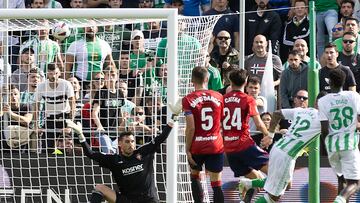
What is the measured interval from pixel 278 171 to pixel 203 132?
111 cm

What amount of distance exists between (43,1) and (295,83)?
463 centimetres

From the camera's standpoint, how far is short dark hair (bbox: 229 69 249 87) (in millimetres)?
15031

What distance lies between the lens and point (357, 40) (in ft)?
56.4

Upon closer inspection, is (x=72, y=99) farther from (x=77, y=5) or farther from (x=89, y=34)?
(x=77, y=5)

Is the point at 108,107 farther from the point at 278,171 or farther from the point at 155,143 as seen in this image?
the point at 278,171

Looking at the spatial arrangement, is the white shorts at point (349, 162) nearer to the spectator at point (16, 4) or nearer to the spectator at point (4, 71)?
the spectator at point (4, 71)

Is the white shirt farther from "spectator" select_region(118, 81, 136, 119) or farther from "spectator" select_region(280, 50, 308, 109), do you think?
"spectator" select_region(280, 50, 308, 109)

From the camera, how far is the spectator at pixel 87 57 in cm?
1595

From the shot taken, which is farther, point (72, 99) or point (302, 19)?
point (302, 19)

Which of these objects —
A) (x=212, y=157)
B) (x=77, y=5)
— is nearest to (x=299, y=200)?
(x=212, y=157)

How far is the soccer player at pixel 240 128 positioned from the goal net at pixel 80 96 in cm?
82

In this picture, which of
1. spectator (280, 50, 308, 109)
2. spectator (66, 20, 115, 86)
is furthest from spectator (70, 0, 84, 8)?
spectator (280, 50, 308, 109)

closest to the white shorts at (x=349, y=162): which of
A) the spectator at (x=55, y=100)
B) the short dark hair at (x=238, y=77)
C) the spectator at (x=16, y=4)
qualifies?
the short dark hair at (x=238, y=77)

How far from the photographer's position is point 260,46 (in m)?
17.3
